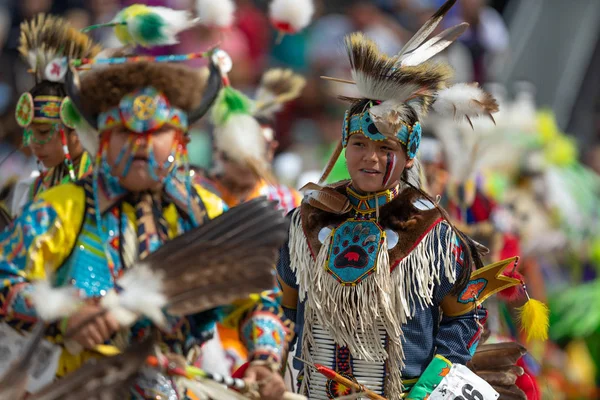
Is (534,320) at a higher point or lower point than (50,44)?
lower

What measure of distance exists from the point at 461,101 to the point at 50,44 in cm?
201

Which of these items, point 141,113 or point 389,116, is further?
point 389,116

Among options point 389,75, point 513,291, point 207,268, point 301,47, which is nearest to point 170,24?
point 389,75

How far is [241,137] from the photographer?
239 inches

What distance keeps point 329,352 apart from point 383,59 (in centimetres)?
108

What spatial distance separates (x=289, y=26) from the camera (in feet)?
21.3

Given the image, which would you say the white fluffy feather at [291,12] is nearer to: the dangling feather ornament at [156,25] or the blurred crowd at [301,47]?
the dangling feather ornament at [156,25]

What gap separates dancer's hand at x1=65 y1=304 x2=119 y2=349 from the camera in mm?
3771

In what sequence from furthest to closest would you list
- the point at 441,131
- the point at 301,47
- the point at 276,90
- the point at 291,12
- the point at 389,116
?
the point at 301,47
the point at 441,131
the point at 276,90
the point at 291,12
the point at 389,116

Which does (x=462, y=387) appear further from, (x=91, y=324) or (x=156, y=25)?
(x=156, y=25)

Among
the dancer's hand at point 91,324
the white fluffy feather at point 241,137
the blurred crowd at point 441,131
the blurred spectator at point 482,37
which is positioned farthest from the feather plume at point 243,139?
the blurred spectator at point 482,37

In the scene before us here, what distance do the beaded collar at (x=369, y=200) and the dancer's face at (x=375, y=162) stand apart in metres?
0.03

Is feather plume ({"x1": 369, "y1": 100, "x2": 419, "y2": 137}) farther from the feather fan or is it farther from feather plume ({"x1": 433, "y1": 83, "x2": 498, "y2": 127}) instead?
the feather fan

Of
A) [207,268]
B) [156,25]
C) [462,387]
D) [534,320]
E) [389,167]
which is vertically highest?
[156,25]
